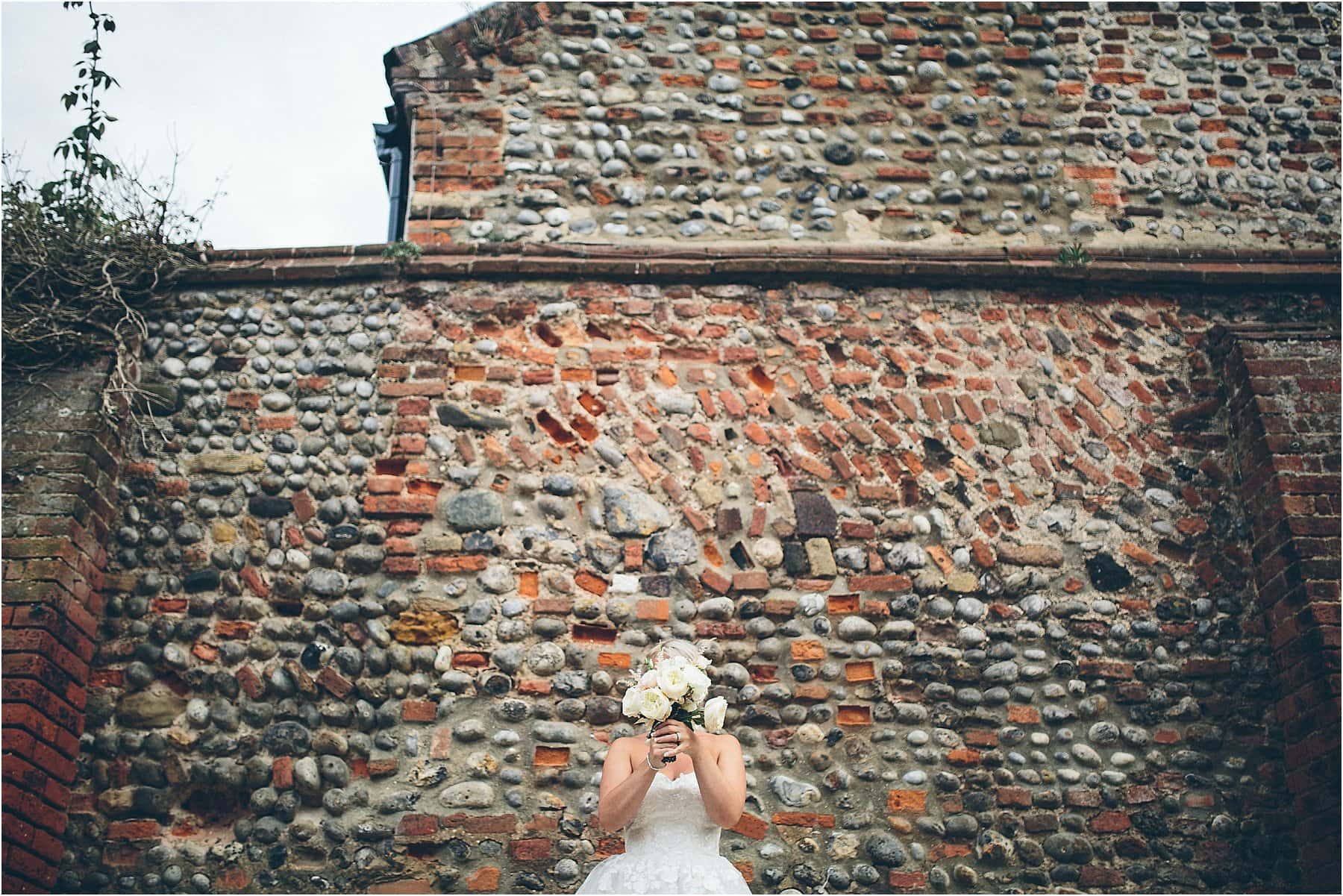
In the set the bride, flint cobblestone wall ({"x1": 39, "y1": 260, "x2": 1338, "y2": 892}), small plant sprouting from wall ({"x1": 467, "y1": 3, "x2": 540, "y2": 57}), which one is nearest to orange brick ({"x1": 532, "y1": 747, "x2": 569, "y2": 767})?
flint cobblestone wall ({"x1": 39, "y1": 260, "x2": 1338, "y2": 892})

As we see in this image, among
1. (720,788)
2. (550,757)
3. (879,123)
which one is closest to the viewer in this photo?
(720,788)

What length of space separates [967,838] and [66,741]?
3.78m

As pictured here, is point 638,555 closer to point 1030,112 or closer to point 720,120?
point 720,120

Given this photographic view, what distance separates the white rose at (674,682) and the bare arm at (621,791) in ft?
1.00

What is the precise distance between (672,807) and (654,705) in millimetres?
492

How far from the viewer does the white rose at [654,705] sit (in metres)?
3.56

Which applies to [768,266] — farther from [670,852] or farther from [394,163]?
[670,852]

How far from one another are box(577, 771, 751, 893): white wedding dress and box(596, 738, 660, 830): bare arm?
0.06 meters

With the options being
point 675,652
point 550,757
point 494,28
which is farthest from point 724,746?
point 494,28

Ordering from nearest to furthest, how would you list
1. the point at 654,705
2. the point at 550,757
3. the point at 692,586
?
the point at 654,705 < the point at 550,757 < the point at 692,586

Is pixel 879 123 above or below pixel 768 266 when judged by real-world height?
above

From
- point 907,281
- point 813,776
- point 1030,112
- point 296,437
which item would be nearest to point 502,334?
point 296,437

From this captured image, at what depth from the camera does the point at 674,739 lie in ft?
11.9

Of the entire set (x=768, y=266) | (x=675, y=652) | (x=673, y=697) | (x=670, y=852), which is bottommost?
(x=670, y=852)
